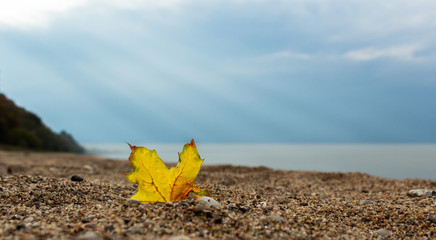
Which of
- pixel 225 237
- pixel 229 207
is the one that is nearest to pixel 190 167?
pixel 229 207

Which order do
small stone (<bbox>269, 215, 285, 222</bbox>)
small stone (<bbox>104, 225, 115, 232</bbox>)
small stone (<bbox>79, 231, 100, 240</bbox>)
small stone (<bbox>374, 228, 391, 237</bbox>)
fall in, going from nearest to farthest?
small stone (<bbox>79, 231, 100, 240</bbox>) → small stone (<bbox>104, 225, 115, 232</bbox>) → small stone (<bbox>269, 215, 285, 222</bbox>) → small stone (<bbox>374, 228, 391, 237</bbox>)

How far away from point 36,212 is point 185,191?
1.64 metres

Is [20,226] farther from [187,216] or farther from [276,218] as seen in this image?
[276,218]

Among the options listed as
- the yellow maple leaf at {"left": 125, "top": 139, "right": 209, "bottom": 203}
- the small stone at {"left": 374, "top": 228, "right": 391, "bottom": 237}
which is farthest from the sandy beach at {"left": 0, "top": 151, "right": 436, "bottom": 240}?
the yellow maple leaf at {"left": 125, "top": 139, "right": 209, "bottom": 203}

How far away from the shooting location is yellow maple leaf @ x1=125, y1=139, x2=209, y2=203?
12.0ft

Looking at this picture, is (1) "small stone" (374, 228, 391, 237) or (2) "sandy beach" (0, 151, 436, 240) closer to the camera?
(2) "sandy beach" (0, 151, 436, 240)

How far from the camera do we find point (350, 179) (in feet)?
29.7

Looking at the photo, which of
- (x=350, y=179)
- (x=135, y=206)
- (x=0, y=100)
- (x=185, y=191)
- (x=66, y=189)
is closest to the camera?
(x=135, y=206)

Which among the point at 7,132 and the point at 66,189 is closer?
the point at 66,189

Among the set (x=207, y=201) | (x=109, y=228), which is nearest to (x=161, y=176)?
(x=207, y=201)

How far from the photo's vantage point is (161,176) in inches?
146

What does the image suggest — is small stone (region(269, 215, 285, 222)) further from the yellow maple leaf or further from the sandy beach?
the yellow maple leaf

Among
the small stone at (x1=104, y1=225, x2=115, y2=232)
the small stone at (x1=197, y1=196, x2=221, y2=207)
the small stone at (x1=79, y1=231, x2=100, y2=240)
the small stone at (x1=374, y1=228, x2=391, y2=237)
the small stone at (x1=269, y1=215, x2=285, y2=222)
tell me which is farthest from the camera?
the small stone at (x1=374, y1=228, x2=391, y2=237)

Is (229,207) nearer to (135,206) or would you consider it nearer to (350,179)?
(135,206)
